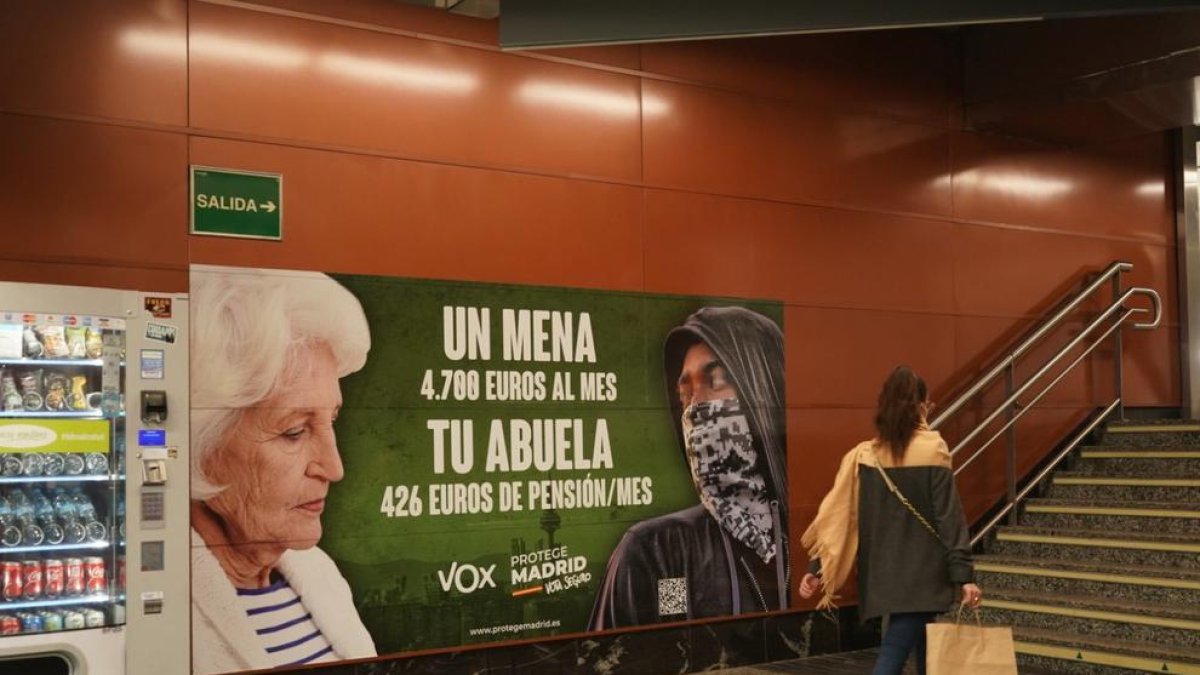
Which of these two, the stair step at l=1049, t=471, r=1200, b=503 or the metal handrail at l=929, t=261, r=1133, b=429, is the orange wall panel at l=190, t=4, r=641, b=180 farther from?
the stair step at l=1049, t=471, r=1200, b=503

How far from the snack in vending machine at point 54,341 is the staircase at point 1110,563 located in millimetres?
4683

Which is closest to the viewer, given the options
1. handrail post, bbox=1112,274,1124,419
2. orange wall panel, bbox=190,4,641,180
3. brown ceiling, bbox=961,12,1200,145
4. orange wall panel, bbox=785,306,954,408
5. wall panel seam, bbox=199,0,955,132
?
orange wall panel, bbox=190,4,641,180

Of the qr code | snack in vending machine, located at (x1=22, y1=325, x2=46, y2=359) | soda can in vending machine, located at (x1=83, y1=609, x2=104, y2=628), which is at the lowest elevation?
the qr code

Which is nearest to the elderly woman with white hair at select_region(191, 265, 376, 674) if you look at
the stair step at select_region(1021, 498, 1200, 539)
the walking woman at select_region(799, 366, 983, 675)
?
the walking woman at select_region(799, 366, 983, 675)

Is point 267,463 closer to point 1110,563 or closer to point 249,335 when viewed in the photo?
point 249,335

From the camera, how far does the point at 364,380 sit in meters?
5.76

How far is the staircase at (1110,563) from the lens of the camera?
6.14m

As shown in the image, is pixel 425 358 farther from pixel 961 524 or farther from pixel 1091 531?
pixel 1091 531

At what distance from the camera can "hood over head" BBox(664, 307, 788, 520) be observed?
22.1ft

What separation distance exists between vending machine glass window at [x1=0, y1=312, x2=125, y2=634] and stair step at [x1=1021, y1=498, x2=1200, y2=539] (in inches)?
209

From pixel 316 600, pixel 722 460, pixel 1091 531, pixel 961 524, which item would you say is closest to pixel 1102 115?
pixel 1091 531

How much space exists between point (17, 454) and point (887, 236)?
5.03 m

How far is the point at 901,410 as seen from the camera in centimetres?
455

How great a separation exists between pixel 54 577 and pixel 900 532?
3.01m
